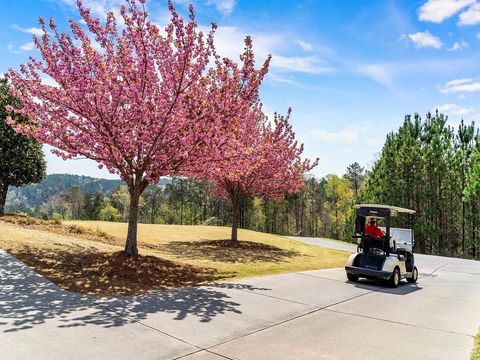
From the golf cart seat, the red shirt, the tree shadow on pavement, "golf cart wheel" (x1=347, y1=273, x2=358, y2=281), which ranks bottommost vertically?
the tree shadow on pavement

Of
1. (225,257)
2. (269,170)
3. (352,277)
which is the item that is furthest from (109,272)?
(269,170)

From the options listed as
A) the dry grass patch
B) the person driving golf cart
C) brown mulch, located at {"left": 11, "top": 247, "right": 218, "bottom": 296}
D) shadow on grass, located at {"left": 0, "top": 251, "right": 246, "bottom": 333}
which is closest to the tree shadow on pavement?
the person driving golf cart

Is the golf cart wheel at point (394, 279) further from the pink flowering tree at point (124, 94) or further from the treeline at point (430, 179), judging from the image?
the treeline at point (430, 179)

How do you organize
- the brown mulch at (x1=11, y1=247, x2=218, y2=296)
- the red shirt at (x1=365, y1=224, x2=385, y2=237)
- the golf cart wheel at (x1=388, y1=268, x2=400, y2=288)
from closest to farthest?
the brown mulch at (x1=11, y1=247, x2=218, y2=296) < the golf cart wheel at (x1=388, y1=268, x2=400, y2=288) < the red shirt at (x1=365, y1=224, x2=385, y2=237)

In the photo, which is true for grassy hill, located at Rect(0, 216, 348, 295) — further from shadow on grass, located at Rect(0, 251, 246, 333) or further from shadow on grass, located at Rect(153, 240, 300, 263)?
shadow on grass, located at Rect(0, 251, 246, 333)

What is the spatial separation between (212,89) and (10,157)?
16.7 metres

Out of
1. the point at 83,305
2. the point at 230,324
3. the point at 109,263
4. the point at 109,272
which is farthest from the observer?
the point at 109,263

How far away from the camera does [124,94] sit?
11109mm

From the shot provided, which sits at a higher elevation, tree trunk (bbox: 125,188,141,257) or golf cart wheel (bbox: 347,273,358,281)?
tree trunk (bbox: 125,188,141,257)

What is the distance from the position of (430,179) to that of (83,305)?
42.0 metres

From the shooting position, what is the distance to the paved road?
550cm

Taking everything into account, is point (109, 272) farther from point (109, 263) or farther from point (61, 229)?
point (61, 229)

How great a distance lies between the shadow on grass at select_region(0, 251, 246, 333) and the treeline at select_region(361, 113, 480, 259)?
115 ft

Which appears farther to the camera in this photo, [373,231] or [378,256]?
[373,231]
